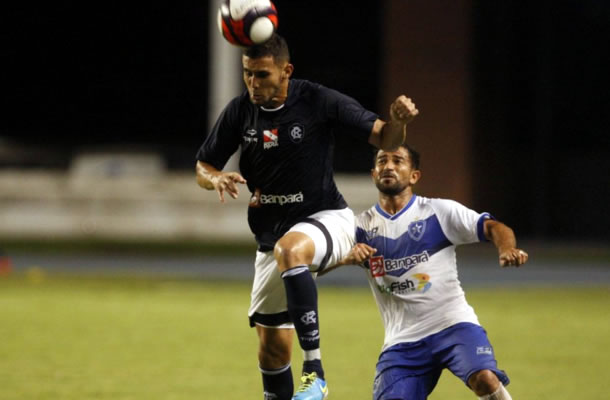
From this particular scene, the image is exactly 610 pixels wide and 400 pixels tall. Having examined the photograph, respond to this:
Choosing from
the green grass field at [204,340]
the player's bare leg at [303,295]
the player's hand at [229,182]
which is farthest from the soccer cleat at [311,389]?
the green grass field at [204,340]

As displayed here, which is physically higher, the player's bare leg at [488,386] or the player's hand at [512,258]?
the player's hand at [512,258]

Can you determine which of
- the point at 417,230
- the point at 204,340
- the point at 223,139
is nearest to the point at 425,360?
the point at 417,230

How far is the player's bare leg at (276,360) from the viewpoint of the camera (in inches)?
260

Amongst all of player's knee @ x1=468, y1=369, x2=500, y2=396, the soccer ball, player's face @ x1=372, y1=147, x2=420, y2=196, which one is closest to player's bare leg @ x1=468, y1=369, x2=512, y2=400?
player's knee @ x1=468, y1=369, x2=500, y2=396

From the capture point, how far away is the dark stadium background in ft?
79.3

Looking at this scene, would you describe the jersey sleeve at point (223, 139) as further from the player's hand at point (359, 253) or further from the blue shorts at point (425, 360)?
the blue shorts at point (425, 360)

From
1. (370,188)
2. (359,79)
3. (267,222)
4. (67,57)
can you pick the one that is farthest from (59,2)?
(267,222)

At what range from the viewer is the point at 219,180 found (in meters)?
5.95

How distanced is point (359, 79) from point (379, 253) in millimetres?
24836

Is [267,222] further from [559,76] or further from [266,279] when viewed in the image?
[559,76]

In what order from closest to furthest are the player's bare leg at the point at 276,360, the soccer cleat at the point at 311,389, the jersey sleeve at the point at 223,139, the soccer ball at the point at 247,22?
the soccer cleat at the point at 311,389 → the soccer ball at the point at 247,22 → the jersey sleeve at the point at 223,139 → the player's bare leg at the point at 276,360

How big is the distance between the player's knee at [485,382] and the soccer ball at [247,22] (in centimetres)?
225

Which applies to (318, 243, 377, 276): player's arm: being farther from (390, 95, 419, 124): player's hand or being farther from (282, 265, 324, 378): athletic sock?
(390, 95, 419, 124): player's hand

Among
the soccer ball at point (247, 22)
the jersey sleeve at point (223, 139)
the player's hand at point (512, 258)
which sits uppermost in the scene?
the soccer ball at point (247, 22)
